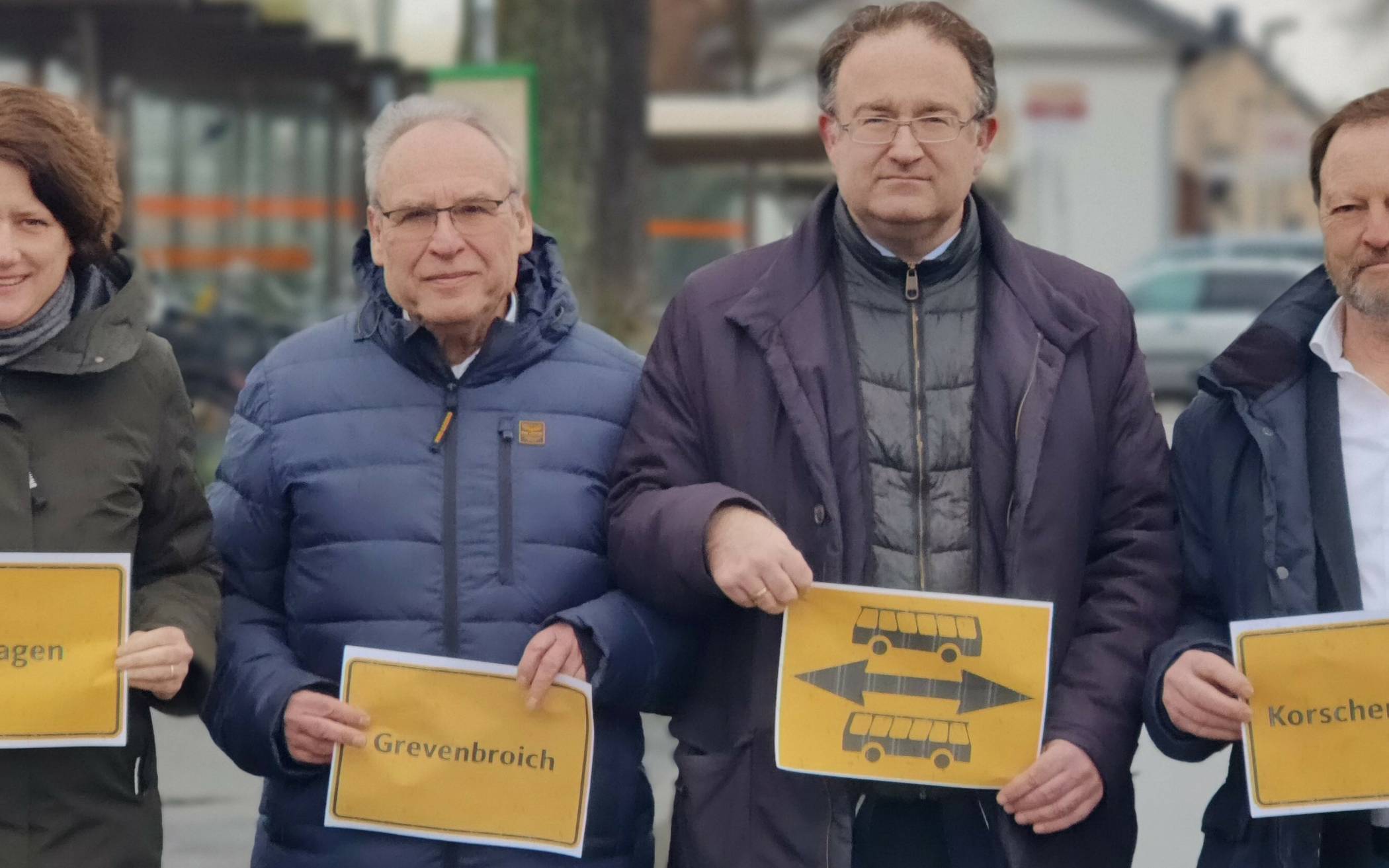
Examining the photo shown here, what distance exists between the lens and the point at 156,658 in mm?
3262

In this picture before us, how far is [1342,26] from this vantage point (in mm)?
55969

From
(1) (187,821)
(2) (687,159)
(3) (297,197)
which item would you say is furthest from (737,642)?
(2) (687,159)

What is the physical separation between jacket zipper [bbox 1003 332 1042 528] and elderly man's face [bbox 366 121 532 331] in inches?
33.9

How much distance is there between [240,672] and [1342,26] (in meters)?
56.5

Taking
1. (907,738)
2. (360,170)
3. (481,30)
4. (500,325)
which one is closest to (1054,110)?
(360,170)

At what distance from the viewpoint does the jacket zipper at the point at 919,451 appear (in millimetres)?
3309

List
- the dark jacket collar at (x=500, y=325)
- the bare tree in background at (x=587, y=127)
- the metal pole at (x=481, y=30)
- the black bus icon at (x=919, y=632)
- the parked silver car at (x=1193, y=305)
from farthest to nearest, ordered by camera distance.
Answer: the parked silver car at (x=1193, y=305)
the metal pole at (x=481, y=30)
the bare tree in background at (x=587, y=127)
the dark jacket collar at (x=500, y=325)
the black bus icon at (x=919, y=632)

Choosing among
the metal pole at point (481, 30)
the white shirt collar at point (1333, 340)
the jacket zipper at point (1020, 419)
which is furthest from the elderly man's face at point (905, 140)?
the metal pole at point (481, 30)

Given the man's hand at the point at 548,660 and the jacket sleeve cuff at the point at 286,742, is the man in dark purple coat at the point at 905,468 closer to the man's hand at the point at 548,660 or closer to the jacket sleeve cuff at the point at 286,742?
the man's hand at the point at 548,660

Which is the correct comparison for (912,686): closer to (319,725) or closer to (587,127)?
(319,725)

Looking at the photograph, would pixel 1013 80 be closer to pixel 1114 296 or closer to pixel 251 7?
pixel 251 7

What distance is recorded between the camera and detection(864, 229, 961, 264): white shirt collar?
341 centimetres

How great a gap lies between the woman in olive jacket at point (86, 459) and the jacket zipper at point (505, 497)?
47 cm

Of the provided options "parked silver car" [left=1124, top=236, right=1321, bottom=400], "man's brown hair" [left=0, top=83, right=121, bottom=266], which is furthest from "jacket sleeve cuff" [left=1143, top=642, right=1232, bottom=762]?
"parked silver car" [left=1124, top=236, right=1321, bottom=400]
